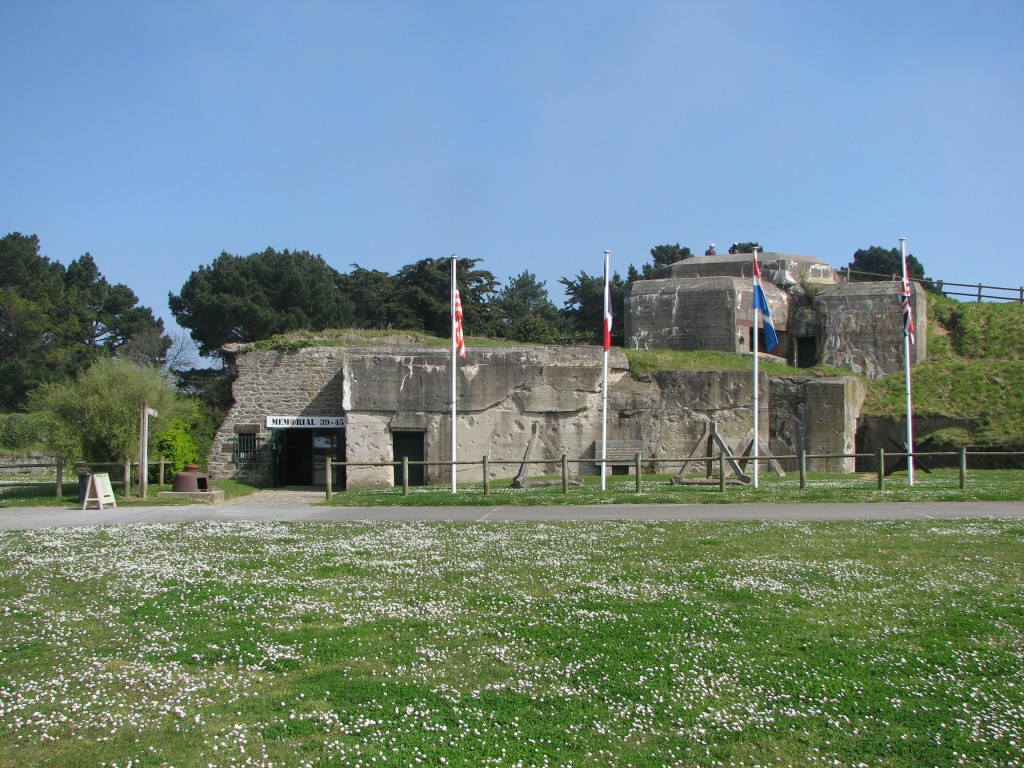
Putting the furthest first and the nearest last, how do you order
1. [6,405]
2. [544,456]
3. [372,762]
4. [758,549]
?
1. [6,405]
2. [544,456]
3. [758,549]
4. [372,762]

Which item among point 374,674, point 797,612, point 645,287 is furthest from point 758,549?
point 645,287

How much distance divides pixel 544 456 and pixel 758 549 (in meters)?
17.5

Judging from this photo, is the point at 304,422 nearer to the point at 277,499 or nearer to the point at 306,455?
the point at 306,455

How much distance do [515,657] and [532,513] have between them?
10985 millimetres

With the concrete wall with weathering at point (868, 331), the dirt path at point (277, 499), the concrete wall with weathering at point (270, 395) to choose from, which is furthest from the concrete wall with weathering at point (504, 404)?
the concrete wall with weathering at point (868, 331)

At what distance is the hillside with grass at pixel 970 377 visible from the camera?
31812 millimetres

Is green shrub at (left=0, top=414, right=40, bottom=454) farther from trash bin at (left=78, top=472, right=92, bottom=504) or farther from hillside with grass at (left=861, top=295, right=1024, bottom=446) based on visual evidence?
hillside with grass at (left=861, top=295, right=1024, bottom=446)

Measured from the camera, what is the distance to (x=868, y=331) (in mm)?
36625

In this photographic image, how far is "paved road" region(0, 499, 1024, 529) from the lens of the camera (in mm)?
17688

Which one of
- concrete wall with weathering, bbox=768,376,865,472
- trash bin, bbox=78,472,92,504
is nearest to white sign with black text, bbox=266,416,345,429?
trash bin, bbox=78,472,92,504

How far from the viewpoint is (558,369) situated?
30859mm

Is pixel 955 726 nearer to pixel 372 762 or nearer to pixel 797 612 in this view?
pixel 797 612

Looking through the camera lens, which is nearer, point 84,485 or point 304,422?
point 84,485

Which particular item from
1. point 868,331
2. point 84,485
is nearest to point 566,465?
point 84,485
